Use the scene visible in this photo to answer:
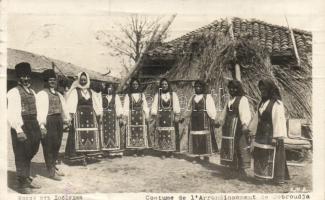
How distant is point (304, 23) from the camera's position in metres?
3.11

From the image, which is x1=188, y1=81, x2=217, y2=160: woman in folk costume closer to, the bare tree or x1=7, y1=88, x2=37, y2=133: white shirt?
the bare tree

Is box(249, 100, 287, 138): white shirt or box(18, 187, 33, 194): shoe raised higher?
box(249, 100, 287, 138): white shirt

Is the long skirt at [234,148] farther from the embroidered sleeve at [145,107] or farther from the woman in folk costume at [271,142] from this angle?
the embroidered sleeve at [145,107]

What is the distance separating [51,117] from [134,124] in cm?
51

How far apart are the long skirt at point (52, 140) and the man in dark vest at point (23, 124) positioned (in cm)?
5

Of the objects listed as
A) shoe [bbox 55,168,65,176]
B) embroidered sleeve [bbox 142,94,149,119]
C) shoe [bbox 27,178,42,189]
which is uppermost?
embroidered sleeve [bbox 142,94,149,119]

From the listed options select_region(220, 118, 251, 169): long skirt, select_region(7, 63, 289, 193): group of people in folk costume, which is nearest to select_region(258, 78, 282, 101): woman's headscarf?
select_region(7, 63, 289, 193): group of people in folk costume

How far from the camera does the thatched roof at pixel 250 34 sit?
3115mm

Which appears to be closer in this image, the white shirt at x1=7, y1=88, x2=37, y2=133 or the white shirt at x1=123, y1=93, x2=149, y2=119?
the white shirt at x1=7, y1=88, x2=37, y2=133

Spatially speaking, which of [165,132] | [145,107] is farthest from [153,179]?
[145,107]

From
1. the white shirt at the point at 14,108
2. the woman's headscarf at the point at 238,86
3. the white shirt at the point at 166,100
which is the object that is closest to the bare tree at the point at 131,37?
the white shirt at the point at 166,100

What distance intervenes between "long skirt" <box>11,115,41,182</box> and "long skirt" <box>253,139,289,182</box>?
1354 mm

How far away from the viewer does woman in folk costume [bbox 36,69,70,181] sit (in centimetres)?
314

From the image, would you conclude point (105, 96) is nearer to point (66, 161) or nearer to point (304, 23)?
point (66, 161)
